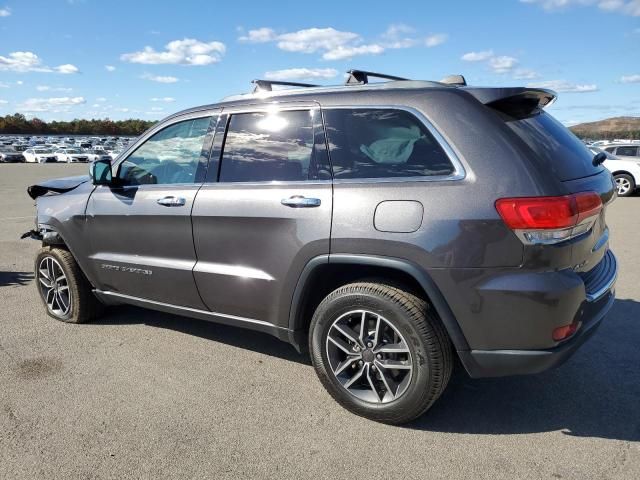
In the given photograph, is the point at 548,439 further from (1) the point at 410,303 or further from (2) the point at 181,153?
(2) the point at 181,153

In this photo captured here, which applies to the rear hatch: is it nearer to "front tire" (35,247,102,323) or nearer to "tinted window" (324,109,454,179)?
"tinted window" (324,109,454,179)

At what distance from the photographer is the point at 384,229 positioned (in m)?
2.76

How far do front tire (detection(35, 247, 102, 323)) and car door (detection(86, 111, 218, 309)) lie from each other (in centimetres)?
36

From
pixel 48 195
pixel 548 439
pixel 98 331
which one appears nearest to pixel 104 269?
pixel 98 331

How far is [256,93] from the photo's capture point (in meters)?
3.54

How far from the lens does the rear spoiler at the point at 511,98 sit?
8.98ft

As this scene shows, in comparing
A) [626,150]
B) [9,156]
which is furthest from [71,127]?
[626,150]

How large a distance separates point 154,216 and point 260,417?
5.22ft

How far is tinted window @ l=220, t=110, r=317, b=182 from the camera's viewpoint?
3.20 metres

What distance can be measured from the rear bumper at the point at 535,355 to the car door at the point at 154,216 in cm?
191

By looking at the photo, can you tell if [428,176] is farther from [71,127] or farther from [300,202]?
[71,127]

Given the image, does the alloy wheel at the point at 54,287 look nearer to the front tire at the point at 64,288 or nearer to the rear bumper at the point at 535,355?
the front tire at the point at 64,288

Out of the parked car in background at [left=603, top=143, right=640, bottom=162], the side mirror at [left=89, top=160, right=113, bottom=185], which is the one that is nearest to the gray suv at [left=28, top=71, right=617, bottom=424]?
the side mirror at [left=89, top=160, right=113, bottom=185]

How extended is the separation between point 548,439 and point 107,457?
231cm
